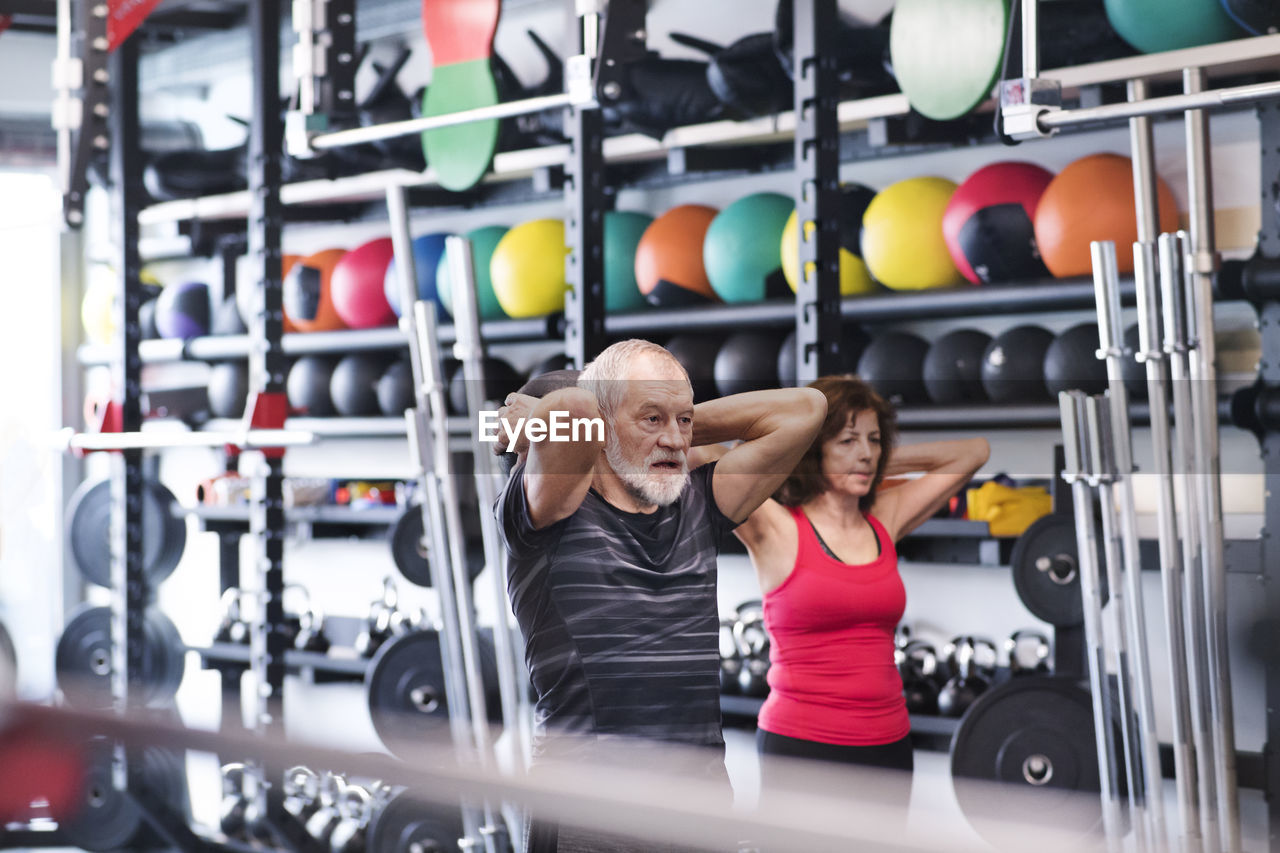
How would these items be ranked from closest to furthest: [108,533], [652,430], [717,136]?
1. [652,430]
2. [717,136]
3. [108,533]

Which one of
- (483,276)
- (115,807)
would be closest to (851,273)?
(483,276)

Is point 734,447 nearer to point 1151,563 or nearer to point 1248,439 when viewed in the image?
point 1151,563

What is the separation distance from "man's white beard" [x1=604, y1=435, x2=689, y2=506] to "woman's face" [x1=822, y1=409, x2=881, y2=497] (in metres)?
0.38

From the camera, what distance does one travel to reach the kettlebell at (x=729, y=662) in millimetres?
3641

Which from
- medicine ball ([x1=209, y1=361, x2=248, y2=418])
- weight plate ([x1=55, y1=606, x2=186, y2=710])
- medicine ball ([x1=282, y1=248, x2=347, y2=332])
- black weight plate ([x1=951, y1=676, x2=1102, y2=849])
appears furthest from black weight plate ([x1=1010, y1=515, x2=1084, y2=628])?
medicine ball ([x1=209, y1=361, x2=248, y2=418])

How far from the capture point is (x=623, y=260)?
13.2 ft

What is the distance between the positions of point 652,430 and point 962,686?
275 cm

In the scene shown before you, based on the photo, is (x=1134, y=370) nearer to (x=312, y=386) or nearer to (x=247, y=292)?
(x=312, y=386)

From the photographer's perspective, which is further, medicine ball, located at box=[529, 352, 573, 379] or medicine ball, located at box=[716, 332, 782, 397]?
medicine ball, located at box=[529, 352, 573, 379]

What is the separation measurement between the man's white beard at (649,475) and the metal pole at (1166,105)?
1228 millimetres

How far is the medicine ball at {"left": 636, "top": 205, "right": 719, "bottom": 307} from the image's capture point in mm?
3877

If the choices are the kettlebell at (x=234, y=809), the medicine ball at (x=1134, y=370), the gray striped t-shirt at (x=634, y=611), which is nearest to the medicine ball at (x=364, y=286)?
the kettlebell at (x=234, y=809)

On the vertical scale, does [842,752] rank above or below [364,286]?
below

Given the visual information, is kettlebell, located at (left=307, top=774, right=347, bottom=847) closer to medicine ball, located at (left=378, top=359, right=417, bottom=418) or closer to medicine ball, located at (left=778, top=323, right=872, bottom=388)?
medicine ball, located at (left=378, top=359, right=417, bottom=418)
